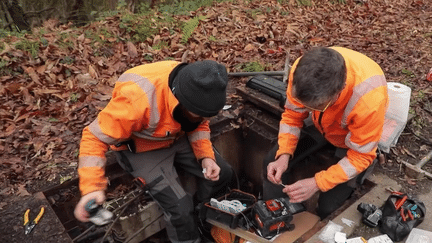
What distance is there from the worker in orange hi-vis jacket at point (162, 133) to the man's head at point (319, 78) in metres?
0.55

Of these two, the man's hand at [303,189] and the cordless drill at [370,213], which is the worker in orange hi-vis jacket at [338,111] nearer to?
the man's hand at [303,189]

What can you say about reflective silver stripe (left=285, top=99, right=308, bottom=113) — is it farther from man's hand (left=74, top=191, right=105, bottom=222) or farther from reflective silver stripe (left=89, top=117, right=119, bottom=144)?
man's hand (left=74, top=191, right=105, bottom=222)

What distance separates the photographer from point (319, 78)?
2.20m

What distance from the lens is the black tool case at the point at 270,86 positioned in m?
4.13

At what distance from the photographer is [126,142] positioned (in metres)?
2.91

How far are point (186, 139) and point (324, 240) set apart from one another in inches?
64.4

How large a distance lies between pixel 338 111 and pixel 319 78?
603 millimetres

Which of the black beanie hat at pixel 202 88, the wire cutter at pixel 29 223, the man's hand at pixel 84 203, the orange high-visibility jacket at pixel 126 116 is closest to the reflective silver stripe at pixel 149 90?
the orange high-visibility jacket at pixel 126 116

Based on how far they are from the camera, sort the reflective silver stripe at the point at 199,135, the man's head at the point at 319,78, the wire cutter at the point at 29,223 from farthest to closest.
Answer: the reflective silver stripe at the point at 199,135 < the wire cutter at the point at 29,223 < the man's head at the point at 319,78

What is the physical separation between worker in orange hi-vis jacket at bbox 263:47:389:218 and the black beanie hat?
21.6 inches

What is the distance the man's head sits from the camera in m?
2.20

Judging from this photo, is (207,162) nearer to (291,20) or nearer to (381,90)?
(381,90)

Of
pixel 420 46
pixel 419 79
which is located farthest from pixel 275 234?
pixel 420 46

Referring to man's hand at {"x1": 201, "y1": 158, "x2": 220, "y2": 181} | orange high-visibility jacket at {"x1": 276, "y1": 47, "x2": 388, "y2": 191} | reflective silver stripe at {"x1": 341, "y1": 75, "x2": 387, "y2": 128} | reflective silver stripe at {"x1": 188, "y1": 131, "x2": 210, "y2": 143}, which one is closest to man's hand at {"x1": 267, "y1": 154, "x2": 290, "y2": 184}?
orange high-visibility jacket at {"x1": 276, "y1": 47, "x2": 388, "y2": 191}
